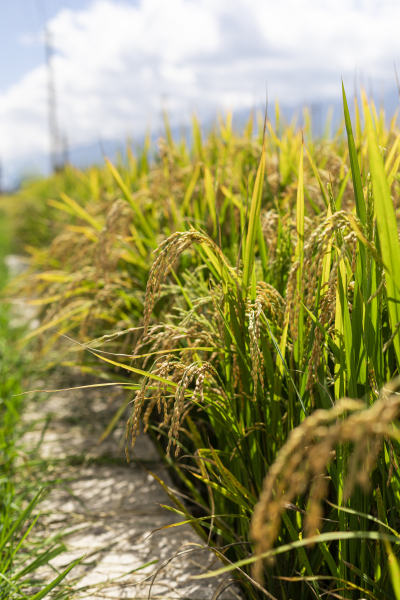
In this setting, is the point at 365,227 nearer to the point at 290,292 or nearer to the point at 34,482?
the point at 290,292

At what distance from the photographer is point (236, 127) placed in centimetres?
328

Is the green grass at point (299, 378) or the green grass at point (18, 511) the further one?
the green grass at point (18, 511)

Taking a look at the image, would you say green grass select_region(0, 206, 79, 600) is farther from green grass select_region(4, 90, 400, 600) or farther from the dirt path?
green grass select_region(4, 90, 400, 600)

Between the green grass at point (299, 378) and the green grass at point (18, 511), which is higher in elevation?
the green grass at point (299, 378)

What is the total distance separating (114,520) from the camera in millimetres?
1646

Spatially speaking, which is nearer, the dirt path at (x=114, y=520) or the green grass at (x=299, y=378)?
the green grass at (x=299, y=378)

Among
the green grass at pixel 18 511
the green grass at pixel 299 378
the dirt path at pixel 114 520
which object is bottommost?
the dirt path at pixel 114 520

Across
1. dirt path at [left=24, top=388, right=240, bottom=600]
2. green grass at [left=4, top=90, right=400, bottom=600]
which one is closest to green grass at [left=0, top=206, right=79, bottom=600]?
dirt path at [left=24, top=388, right=240, bottom=600]

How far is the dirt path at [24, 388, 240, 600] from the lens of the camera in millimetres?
1270

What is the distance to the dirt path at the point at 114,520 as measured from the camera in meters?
1.27

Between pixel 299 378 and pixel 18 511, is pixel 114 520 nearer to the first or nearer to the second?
pixel 18 511

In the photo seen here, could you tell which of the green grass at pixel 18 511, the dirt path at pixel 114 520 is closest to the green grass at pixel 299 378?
the dirt path at pixel 114 520

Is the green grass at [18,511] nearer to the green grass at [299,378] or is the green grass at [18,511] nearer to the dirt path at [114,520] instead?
the dirt path at [114,520]

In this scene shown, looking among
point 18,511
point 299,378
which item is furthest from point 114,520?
point 299,378
